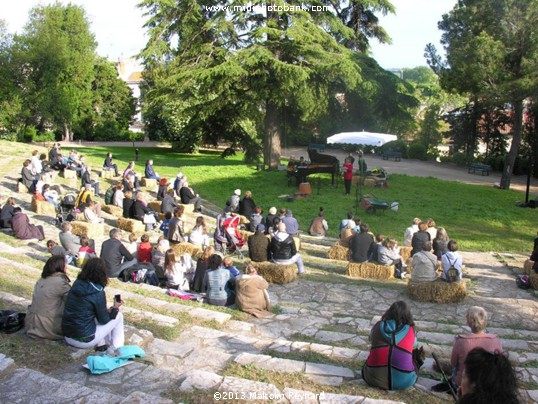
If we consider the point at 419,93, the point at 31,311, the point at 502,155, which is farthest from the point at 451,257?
the point at 419,93

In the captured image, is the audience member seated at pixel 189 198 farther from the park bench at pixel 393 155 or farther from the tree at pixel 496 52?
the park bench at pixel 393 155

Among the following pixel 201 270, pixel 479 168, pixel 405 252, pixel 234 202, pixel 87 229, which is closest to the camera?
pixel 201 270

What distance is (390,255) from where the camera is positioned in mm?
10883

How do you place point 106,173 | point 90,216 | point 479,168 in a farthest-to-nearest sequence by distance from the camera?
1. point 479,168
2. point 106,173
3. point 90,216

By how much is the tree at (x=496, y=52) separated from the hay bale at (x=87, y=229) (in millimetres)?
17234

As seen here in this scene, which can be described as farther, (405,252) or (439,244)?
(405,252)

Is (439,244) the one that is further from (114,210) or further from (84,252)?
(114,210)

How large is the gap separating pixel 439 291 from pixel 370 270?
1.91 m

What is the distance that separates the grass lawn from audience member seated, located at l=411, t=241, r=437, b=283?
5.40 m

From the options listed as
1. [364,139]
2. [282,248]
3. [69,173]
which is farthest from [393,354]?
[69,173]

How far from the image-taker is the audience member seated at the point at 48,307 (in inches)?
220

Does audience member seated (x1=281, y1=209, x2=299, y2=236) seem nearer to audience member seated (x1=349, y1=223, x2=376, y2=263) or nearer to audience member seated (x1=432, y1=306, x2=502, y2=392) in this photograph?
audience member seated (x1=349, y1=223, x2=376, y2=263)

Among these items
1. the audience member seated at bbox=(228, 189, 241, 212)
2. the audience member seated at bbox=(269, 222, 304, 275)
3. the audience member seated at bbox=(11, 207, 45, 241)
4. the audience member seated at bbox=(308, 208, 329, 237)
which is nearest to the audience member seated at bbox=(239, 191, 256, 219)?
the audience member seated at bbox=(228, 189, 241, 212)

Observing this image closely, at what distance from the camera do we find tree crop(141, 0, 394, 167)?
2448cm
